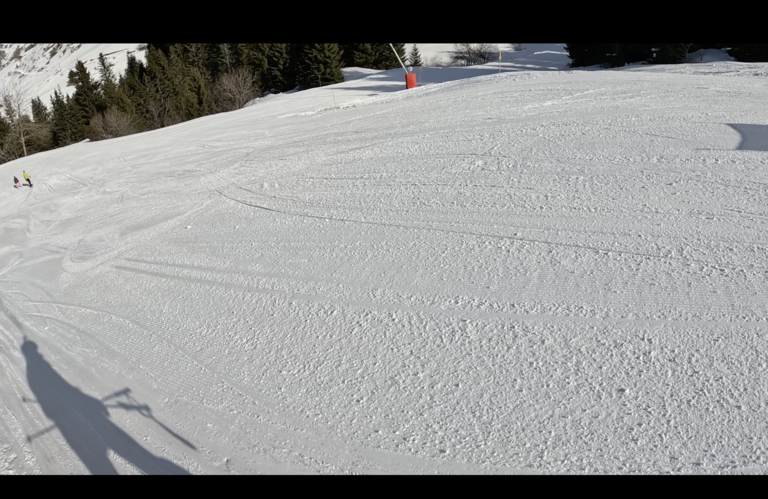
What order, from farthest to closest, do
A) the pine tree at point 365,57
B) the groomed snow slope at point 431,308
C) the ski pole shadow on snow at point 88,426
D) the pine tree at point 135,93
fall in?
the pine tree at point 365,57, the pine tree at point 135,93, the ski pole shadow on snow at point 88,426, the groomed snow slope at point 431,308

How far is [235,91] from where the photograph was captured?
38.3 metres

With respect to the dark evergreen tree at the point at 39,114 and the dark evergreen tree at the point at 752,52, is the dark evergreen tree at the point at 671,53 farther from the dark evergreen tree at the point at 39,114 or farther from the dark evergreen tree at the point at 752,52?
the dark evergreen tree at the point at 39,114

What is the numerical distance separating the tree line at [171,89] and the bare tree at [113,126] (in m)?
0.06

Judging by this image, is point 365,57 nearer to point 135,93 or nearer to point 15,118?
point 135,93

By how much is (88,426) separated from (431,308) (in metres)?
3.88

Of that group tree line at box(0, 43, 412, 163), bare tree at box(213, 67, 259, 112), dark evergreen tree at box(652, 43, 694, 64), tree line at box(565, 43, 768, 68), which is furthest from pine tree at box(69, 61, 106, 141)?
dark evergreen tree at box(652, 43, 694, 64)

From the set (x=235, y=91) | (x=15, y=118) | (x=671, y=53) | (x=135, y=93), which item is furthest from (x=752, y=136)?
(x=135, y=93)

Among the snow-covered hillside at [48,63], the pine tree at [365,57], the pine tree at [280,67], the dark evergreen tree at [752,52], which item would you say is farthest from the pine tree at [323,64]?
the snow-covered hillside at [48,63]

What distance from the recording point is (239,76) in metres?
39.9

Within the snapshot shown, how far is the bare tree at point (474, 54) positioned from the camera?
43562mm

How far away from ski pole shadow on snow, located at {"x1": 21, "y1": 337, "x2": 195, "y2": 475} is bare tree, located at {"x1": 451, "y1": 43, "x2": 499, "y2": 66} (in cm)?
4200

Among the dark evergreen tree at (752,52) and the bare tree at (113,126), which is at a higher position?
the bare tree at (113,126)

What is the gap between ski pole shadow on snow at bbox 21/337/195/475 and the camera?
4.64 metres

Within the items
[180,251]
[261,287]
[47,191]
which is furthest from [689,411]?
[47,191]
